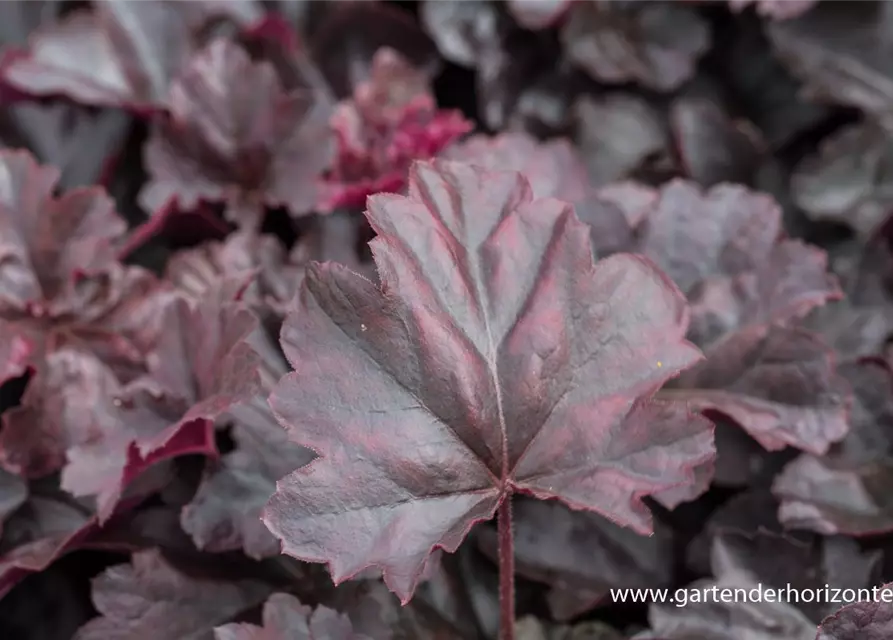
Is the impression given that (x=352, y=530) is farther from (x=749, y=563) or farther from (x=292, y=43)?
(x=292, y=43)

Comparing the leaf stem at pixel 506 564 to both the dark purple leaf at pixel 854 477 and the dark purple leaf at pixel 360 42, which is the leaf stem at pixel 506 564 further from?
the dark purple leaf at pixel 360 42

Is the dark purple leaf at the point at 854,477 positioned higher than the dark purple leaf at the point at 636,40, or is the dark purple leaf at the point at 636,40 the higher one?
the dark purple leaf at the point at 636,40

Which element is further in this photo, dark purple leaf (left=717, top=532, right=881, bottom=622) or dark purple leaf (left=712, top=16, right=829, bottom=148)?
dark purple leaf (left=712, top=16, right=829, bottom=148)

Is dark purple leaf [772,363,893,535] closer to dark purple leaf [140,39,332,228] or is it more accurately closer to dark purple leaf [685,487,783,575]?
dark purple leaf [685,487,783,575]

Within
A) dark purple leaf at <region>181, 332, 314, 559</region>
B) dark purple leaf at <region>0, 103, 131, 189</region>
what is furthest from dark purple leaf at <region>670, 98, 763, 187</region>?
dark purple leaf at <region>0, 103, 131, 189</region>

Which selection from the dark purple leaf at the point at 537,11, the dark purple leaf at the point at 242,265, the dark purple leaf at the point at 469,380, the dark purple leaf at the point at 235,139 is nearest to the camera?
the dark purple leaf at the point at 469,380

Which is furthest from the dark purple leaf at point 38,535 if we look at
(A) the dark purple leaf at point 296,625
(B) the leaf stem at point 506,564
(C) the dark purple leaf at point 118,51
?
(C) the dark purple leaf at point 118,51

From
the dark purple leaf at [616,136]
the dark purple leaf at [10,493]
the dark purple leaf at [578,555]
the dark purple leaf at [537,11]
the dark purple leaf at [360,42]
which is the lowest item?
the dark purple leaf at [578,555]
